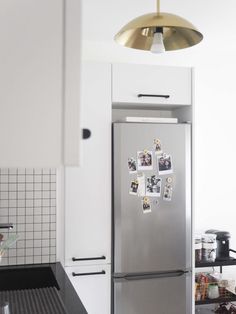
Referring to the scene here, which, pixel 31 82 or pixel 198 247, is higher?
pixel 31 82

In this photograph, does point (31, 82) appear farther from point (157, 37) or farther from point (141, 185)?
point (141, 185)

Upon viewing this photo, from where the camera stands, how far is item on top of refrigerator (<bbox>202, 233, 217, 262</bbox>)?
9.36ft

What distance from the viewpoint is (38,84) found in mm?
369

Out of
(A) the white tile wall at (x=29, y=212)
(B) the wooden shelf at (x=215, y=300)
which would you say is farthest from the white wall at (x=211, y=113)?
(A) the white tile wall at (x=29, y=212)

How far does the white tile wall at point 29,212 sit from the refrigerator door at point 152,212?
48 centimetres

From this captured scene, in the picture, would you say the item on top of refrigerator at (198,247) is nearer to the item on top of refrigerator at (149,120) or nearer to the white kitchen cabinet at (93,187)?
the white kitchen cabinet at (93,187)

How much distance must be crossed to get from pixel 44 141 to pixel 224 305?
3168 millimetres

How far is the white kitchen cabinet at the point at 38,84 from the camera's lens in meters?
0.37

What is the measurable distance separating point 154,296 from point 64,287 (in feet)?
3.22

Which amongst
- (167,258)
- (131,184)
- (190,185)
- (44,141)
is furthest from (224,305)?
(44,141)

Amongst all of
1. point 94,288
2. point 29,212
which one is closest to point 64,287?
point 29,212

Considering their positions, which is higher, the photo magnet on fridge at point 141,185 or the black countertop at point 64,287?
the photo magnet on fridge at point 141,185

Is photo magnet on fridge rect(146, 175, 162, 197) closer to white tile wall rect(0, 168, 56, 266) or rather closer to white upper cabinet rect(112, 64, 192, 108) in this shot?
white upper cabinet rect(112, 64, 192, 108)

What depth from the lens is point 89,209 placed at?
2467 mm
